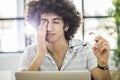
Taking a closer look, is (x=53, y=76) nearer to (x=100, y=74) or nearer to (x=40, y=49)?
(x=100, y=74)

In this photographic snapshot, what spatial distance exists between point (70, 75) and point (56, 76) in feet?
0.29

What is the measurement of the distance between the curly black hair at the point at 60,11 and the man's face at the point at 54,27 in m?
0.05

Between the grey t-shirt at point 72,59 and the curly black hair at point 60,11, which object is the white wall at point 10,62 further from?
the curly black hair at point 60,11

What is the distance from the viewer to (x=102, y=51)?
2709 millimetres

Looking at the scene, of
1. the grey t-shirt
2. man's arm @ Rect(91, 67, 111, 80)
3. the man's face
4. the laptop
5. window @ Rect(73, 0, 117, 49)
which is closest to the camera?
the laptop

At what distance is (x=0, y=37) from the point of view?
316 cm

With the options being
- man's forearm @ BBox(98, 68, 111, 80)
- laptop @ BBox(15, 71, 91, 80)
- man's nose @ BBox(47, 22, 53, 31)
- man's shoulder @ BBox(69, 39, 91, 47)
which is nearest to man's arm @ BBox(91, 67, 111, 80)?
man's forearm @ BBox(98, 68, 111, 80)

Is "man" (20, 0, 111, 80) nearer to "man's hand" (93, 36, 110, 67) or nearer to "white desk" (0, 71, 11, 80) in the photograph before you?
"man's hand" (93, 36, 110, 67)

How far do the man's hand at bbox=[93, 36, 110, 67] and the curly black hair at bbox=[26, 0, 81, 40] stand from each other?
1.12 feet

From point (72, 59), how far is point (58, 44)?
24 cm

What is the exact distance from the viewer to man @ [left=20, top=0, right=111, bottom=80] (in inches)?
108

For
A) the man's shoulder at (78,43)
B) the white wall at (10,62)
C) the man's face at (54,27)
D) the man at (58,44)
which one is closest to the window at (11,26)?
the white wall at (10,62)

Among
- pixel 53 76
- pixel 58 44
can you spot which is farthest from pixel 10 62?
pixel 53 76

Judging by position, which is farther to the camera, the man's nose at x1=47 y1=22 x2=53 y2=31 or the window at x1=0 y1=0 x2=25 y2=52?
the window at x1=0 y1=0 x2=25 y2=52
